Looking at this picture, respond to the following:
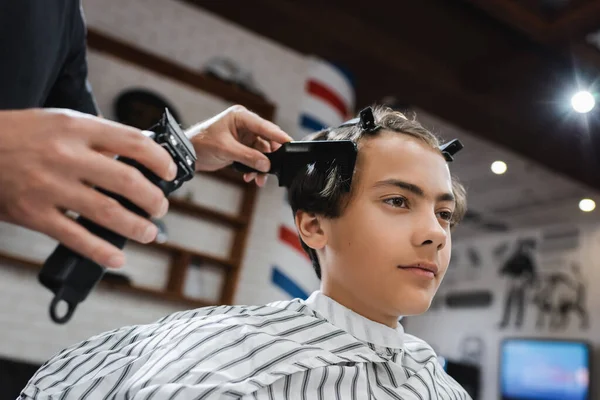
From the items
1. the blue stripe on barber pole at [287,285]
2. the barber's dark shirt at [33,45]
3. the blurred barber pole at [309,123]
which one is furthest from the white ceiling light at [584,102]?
the barber's dark shirt at [33,45]

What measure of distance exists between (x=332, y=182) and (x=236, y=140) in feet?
0.79

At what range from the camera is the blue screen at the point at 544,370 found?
5148mm

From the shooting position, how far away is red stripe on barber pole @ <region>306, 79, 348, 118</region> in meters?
3.51

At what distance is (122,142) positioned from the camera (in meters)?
0.47

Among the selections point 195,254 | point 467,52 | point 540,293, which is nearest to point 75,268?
point 195,254

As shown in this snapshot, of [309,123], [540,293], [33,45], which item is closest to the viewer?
[33,45]

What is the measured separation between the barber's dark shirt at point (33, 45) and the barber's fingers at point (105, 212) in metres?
0.60

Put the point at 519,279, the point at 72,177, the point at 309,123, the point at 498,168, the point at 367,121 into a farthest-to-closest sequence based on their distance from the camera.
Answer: the point at 519,279 → the point at 498,168 → the point at 309,123 → the point at 367,121 → the point at 72,177

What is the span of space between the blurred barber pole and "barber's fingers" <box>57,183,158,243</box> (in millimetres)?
2582

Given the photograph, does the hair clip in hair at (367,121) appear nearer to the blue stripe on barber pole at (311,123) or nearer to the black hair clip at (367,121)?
the black hair clip at (367,121)

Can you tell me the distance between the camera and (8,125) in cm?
44

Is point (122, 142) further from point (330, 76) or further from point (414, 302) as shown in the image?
point (330, 76)

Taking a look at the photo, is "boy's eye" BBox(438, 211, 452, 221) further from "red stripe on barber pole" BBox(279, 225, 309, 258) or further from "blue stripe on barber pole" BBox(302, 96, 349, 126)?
"blue stripe on barber pole" BBox(302, 96, 349, 126)

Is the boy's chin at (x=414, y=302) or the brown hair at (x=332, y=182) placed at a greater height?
the brown hair at (x=332, y=182)
